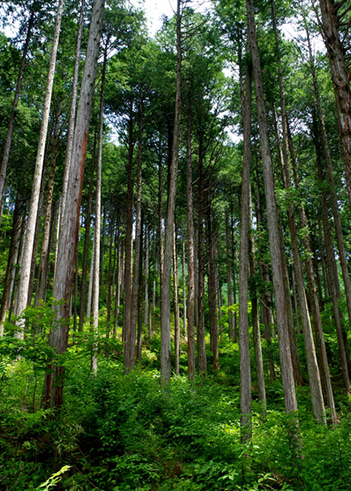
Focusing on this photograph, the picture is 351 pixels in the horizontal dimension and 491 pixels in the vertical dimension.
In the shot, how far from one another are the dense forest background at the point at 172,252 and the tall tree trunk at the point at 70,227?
4 cm

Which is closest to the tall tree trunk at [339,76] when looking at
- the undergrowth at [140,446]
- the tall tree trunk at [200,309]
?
the undergrowth at [140,446]

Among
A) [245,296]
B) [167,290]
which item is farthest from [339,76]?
[167,290]

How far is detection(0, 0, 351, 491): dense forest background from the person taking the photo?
4.40m

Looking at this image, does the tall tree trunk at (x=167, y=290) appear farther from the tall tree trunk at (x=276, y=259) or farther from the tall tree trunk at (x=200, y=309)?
the tall tree trunk at (x=200, y=309)

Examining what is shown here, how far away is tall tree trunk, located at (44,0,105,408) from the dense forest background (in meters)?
0.04

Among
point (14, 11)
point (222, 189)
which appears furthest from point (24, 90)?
point (222, 189)

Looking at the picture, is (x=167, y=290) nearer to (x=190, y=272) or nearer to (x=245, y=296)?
(x=245, y=296)

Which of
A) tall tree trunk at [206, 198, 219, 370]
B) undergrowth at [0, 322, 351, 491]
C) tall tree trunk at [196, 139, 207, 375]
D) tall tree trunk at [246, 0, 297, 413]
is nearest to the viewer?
undergrowth at [0, 322, 351, 491]

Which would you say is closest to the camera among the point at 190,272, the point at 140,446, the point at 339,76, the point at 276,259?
the point at 339,76

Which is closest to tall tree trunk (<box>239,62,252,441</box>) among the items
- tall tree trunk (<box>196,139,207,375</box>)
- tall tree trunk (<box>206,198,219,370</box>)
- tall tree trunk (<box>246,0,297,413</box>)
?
tall tree trunk (<box>246,0,297,413</box>)

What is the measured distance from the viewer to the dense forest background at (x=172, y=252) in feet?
14.4

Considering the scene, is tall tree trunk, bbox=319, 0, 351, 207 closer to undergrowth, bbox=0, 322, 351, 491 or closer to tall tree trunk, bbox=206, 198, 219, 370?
undergrowth, bbox=0, 322, 351, 491

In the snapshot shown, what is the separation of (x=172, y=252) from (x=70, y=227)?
678cm

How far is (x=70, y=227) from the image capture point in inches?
236
